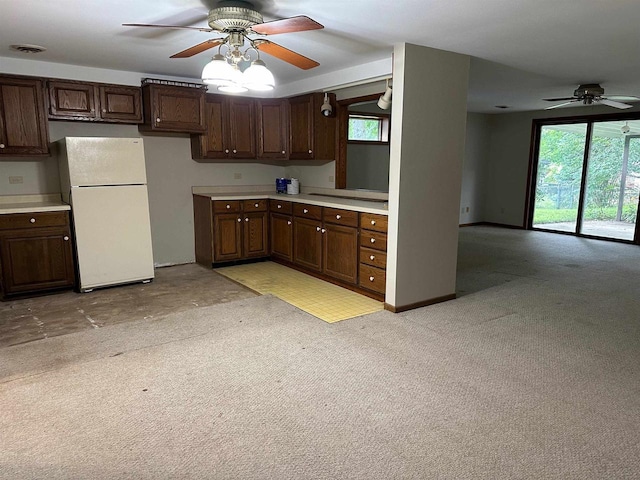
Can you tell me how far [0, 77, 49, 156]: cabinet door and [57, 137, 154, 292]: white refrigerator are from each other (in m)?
0.21

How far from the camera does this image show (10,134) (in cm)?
416

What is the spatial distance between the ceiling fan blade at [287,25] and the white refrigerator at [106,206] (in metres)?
2.36

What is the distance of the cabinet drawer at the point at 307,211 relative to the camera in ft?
15.7

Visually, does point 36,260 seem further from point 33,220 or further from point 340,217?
point 340,217

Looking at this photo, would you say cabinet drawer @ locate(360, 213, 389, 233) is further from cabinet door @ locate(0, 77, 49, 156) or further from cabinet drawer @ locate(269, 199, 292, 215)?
cabinet door @ locate(0, 77, 49, 156)

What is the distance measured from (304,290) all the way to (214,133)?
7.44 feet

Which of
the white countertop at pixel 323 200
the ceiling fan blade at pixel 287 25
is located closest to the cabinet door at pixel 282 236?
the white countertop at pixel 323 200

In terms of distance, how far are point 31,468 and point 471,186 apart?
847 cm

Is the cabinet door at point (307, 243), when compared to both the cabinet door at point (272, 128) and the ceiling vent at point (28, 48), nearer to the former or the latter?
the cabinet door at point (272, 128)

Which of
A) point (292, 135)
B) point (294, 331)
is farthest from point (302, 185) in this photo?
point (294, 331)

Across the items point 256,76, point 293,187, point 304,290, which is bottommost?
point 304,290

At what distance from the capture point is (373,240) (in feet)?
13.4

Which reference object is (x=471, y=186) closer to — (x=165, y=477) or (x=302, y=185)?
(x=302, y=185)

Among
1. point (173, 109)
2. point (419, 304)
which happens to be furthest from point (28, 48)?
point (419, 304)
